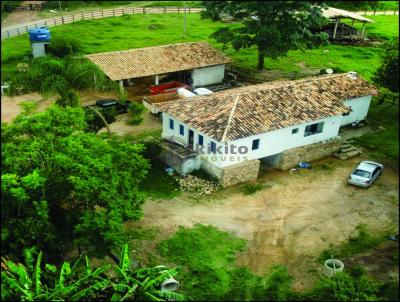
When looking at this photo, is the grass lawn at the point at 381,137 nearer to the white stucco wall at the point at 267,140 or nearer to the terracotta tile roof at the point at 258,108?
the white stucco wall at the point at 267,140

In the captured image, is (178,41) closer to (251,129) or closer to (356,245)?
(251,129)

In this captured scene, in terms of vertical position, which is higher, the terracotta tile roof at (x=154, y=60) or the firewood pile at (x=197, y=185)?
the terracotta tile roof at (x=154, y=60)

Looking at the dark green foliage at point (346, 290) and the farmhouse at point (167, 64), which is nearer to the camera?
the dark green foliage at point (346, 290)

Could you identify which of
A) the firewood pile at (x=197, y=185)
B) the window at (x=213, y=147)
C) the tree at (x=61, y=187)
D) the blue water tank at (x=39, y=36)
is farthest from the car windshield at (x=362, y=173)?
the blue water tank at (x=39, y=36)

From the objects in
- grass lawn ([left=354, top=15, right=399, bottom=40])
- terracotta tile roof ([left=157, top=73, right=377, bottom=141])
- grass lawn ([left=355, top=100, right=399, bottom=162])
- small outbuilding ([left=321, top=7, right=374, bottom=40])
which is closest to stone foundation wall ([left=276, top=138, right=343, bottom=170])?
terracotta tile roof ([left=157, top=73, right=377, bottom=141])

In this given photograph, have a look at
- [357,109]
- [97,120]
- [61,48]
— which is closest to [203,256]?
[97,120]

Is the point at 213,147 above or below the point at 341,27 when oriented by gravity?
below
